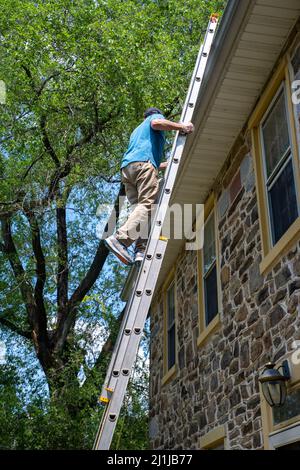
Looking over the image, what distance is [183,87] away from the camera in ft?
39.8

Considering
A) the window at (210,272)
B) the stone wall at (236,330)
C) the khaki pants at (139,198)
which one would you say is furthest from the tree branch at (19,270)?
the khaki pants at (139,198)

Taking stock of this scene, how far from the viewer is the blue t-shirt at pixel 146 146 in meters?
Result: 5.09

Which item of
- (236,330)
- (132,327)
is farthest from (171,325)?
(132,327)

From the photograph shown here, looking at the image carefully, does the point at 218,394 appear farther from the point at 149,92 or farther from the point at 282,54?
the point at 149,92

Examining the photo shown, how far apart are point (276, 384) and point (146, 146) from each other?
236 cm

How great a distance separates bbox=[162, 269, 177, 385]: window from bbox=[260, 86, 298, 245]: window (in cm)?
407

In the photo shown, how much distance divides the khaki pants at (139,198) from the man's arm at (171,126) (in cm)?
34

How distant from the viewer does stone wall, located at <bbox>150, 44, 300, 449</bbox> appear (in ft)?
15.9

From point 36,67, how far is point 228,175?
6.35 metres

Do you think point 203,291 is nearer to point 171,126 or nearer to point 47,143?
point 171,126

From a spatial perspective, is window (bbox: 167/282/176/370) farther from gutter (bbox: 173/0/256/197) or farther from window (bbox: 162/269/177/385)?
gutter (bbox: 173/0/256/197)

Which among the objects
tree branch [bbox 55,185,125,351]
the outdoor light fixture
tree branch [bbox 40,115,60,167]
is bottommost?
the outdoor light fixture

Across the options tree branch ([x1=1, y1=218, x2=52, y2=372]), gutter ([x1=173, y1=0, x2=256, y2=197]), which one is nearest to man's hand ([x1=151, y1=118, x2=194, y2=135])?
gutter ([x1=173, y1=0, x2=256, y2=197])
